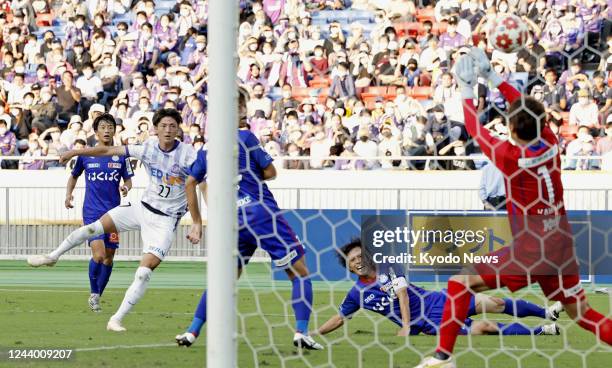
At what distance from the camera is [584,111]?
12.2 metres

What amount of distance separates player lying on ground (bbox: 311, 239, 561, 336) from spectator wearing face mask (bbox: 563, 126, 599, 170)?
15.2 ft

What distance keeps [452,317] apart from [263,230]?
1.98 m

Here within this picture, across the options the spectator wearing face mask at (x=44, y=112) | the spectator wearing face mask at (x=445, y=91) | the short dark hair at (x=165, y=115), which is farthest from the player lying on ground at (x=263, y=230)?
the spectator wearing face mask at (x=44, y=112)

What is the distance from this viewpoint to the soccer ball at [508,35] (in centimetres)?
753

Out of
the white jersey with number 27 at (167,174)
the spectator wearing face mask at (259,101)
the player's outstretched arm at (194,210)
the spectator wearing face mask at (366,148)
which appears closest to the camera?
the player's outstretched arm at (194,210)

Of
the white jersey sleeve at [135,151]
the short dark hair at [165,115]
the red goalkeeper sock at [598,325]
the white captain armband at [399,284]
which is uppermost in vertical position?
the short dark hair at [165,115]

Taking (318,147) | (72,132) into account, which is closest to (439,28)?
(318,147)

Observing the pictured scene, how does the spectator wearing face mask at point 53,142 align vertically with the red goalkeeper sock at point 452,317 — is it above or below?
above

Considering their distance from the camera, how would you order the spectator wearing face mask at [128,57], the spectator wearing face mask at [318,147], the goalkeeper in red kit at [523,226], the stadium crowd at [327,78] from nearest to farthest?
the goalkeeper in red kit at [523,226], the stadium crowd at [327,78], the spectator wearing face mask at [318,147], the spectator wearing face mask at [128,57]

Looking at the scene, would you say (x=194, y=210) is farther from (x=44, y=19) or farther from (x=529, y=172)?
(x=44, y=19)

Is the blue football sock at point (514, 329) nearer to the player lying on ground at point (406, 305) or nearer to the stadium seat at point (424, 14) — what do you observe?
the player lying on ground at point (406, 305)

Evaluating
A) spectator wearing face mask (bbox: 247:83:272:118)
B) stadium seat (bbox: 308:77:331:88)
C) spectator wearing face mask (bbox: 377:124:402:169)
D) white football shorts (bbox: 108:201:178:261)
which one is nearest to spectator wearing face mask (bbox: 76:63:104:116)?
spectator wearing face mask (bbox: 377:124:402:169)

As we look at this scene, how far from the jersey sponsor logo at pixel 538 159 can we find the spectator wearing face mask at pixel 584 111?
4.85 meters

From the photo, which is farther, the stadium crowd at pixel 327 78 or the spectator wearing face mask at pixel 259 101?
the spectator wearing face mask at pixel 259 101
